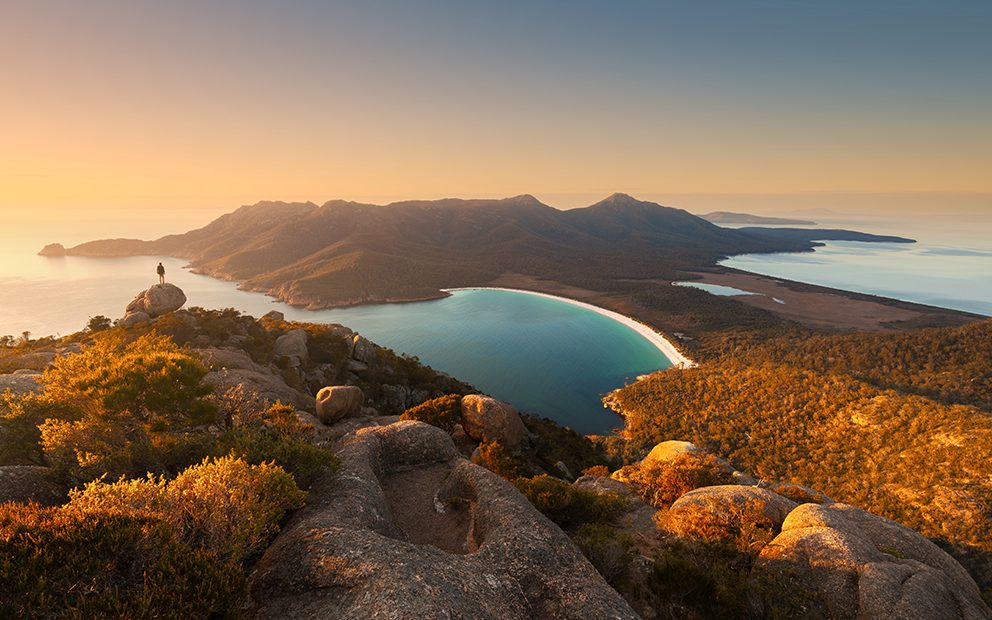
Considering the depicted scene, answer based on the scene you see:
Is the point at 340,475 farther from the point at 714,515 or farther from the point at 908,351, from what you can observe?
the point at 908,351

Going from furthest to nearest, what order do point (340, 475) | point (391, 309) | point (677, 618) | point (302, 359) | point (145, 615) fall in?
1. point (391, 309)
2. point (302, 359)
3. point (340, 475)
4. point (677, 618)
5. point (145, 615)

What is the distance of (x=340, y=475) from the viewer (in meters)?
16.9

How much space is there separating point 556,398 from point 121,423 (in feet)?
309

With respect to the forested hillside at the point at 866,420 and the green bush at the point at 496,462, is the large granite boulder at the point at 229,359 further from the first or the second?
the forested hillside at the point at 866,420

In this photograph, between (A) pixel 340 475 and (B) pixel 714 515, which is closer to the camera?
(A) pixel 340 475

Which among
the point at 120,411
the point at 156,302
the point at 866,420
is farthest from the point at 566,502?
the point at 866,420

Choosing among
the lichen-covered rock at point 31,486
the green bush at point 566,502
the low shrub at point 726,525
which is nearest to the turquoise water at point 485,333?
the green bush at point 566,502

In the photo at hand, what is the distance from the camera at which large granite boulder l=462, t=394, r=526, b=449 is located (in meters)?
32.4

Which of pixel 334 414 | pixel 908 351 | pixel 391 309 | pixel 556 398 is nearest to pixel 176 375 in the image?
pixel 334 414

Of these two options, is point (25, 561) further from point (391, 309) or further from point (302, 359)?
point (391, 309)

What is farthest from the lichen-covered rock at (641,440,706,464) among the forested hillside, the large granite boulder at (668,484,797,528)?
the forested hillside

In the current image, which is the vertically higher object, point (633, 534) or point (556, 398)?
point (633, 534)

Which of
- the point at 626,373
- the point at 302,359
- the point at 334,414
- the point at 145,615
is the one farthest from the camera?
the point at 626,373

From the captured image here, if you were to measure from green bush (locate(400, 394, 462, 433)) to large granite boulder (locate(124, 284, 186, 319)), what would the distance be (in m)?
36.3
